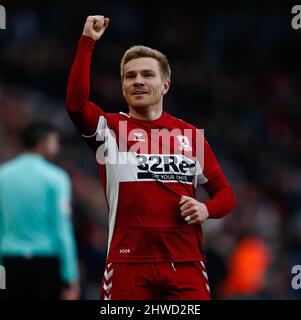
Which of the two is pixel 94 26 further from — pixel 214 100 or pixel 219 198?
pixel 214 100

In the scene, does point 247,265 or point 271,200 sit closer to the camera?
point 247,265

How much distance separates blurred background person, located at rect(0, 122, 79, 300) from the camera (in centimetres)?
785

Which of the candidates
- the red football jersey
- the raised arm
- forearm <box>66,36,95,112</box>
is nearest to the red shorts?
the red football jersey

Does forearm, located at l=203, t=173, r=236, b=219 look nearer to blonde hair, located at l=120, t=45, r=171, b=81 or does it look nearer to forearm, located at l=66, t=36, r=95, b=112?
blonde hair, located at l=120, t=45, r=171, b=81

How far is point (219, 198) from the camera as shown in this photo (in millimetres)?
5625

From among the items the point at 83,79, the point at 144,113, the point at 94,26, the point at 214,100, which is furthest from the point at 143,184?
the point at 214,100

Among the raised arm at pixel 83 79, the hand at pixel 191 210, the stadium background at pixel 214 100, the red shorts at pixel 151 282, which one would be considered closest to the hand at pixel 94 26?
the raised arm at pixel 83 79

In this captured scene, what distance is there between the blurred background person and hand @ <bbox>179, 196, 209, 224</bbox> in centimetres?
275

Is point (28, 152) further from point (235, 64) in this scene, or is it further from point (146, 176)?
point (235, 64)

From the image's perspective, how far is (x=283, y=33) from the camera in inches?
827

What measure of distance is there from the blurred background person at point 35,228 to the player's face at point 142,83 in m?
2.57

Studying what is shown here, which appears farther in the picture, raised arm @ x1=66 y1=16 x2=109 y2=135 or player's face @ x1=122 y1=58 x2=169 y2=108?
player's face @ x1=122 y1=58 x2=169 y2=108
